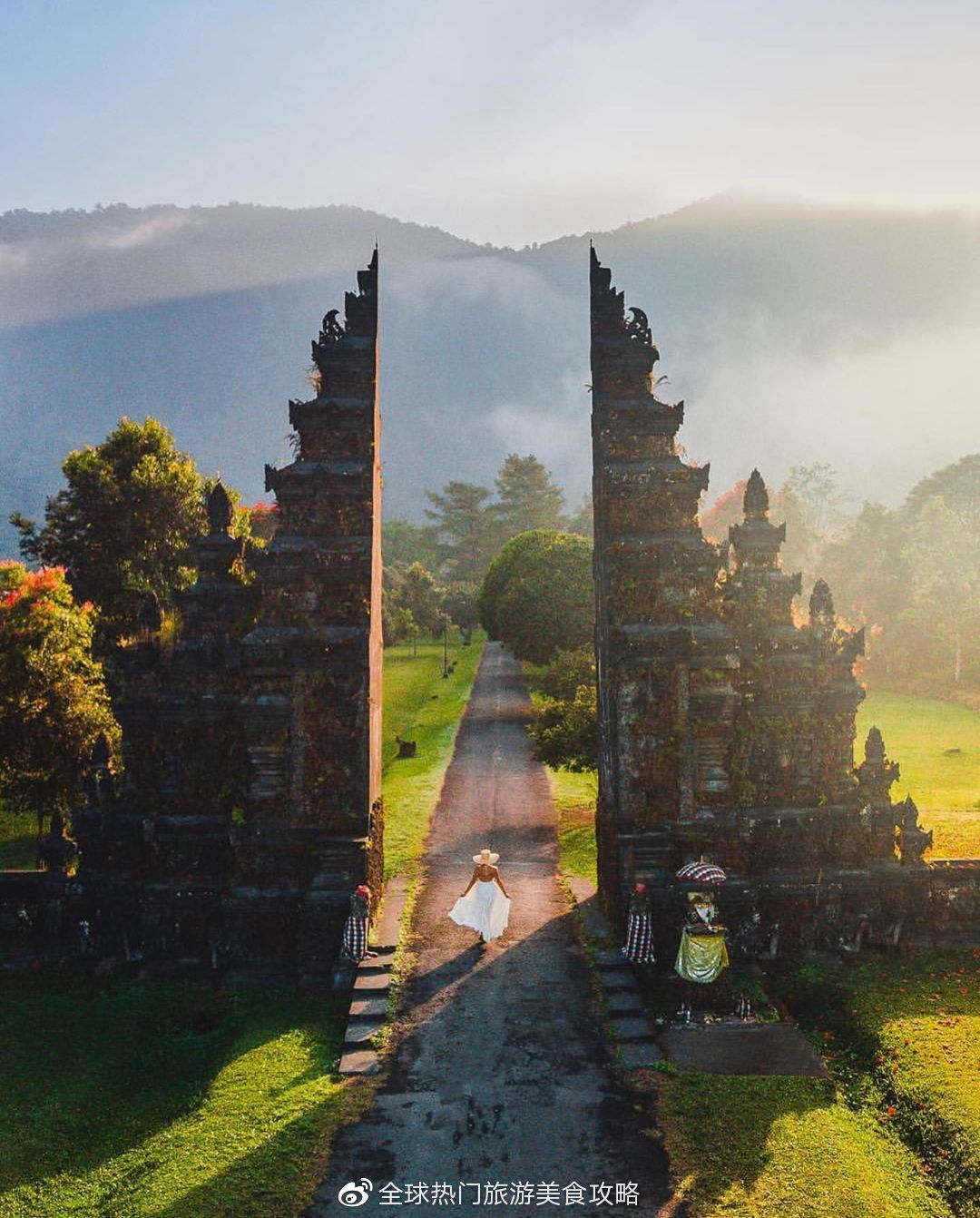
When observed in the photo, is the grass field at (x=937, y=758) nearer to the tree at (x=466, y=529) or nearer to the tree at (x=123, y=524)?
the tree at (x=123, y=524)

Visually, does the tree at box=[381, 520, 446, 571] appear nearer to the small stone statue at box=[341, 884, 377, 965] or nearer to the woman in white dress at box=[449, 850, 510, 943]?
the woman in white dress at box=[449, 850, 510, 943]

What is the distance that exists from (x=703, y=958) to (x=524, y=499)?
103 meters

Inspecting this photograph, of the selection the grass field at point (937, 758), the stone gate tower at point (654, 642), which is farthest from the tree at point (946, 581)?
the stone gate tower at point (654, 642)

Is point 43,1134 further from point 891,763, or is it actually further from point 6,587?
point 6,587

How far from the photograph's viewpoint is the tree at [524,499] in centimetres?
11288

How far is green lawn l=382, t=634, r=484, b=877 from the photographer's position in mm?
23859

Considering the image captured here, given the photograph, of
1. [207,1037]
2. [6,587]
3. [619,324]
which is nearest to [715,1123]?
[207,1037]

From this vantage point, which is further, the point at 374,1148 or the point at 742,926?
the point at 742,926

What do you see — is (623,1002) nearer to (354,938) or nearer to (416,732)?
→ (354,938)

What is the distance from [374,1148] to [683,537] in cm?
1088

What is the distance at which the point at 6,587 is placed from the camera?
24594mm

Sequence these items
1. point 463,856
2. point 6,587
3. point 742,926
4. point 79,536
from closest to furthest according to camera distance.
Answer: point 742,926 → point 463,856 → point 6,587 → point 79,536

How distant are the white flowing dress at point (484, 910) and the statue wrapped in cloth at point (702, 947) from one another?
3583 mm

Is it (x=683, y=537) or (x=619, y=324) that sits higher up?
(x=619, y=324)
